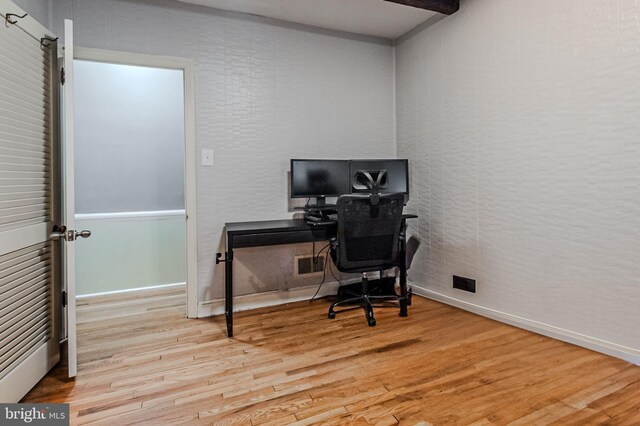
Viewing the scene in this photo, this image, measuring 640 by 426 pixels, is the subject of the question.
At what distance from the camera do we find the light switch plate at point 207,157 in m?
2.85

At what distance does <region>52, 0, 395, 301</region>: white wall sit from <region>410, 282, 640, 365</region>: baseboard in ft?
4.17

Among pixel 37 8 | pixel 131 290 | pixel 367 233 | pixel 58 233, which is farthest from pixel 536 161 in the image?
pixel 131 290

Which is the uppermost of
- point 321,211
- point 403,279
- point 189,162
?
point 189,162

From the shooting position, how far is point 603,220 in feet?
6.84

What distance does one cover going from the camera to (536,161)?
2.41 meters

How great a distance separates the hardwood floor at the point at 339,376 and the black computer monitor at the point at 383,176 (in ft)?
3.81

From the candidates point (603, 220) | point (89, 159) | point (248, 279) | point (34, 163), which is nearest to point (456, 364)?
point (603, 220)

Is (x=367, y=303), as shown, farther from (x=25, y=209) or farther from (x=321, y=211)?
(x=25, y=209)

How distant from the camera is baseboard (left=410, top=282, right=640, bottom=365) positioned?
6.59 feet

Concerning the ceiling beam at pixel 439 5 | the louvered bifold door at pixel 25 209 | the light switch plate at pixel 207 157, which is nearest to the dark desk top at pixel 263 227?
the light switch plate at pixel 207 157

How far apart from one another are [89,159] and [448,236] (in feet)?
11.6

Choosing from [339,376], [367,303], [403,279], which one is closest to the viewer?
[339,376]

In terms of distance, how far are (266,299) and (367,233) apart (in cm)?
114

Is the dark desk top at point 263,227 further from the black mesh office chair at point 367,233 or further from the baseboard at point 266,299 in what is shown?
the baseboard at point 266,299
